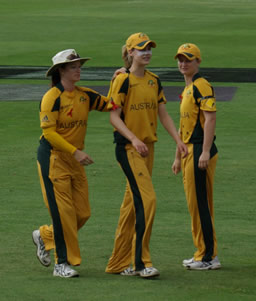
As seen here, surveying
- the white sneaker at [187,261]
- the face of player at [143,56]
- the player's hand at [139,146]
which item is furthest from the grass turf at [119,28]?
the player's hand at [139,146]

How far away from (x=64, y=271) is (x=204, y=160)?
1.52m

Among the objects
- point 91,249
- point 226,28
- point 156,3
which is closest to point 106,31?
point 226,28

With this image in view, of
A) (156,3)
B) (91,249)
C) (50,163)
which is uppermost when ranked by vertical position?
(50,163)

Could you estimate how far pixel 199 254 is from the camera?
848cm

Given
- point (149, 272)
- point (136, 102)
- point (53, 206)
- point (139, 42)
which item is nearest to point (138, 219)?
point (149, 272)

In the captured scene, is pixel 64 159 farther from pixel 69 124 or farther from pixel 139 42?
pixel 139 42

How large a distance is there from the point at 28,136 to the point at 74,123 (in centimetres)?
808

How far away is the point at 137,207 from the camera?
8133mm

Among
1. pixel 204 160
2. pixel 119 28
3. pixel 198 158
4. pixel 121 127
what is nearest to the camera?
pixel 121 127

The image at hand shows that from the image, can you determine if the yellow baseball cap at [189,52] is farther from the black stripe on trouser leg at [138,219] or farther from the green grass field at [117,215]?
the green grass field at [117,215]

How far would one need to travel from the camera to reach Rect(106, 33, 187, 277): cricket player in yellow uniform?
8078 millimetres

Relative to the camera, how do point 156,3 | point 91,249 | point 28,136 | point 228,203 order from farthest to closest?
1. point 156,3
2. point 28,136
3. point 228,203
4. point 91,249

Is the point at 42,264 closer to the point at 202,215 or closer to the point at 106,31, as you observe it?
the point at 202,215

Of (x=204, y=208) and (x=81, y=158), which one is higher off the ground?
(x=81, y=158)
